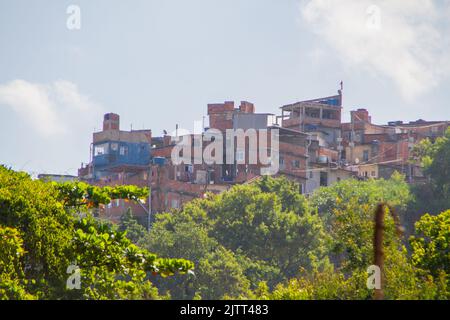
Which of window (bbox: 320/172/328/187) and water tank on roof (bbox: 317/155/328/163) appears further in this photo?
water tank on roof (bbox: 317/155/328/163)

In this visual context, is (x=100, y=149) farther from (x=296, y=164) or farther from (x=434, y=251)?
(x=434, y=251)

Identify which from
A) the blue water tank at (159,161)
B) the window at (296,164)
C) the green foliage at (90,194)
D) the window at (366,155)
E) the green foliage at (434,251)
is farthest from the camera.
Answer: the window at (366,155)

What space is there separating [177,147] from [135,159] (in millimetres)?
3288

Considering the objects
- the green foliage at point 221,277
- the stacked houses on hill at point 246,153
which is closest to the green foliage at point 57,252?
the green foliage at point 221,277

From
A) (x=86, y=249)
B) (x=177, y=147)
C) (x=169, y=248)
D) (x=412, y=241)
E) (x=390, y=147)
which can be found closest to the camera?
(x=86, y=249)

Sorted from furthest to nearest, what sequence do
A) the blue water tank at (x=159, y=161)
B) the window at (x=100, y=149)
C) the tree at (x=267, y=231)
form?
the window at (x=100, y=149) → the blue water tank at (x=159, y=161) → the tree at (x=267, y=231)

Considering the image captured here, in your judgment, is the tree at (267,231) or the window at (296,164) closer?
the tree at (267,231)

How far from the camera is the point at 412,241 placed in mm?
27672

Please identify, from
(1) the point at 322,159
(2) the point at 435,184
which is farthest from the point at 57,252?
(1) the point at 322,159

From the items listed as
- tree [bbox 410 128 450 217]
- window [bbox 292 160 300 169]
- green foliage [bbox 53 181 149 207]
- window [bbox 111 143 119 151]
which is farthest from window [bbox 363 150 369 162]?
green foliage [bbox 53 181 149 207]

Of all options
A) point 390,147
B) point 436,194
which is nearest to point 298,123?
point 390,147

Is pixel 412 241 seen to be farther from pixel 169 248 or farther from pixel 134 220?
pixel 134 220

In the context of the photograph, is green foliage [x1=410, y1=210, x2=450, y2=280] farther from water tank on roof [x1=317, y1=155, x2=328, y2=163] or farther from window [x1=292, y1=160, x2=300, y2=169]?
water tank on roof [x1=317, y1=155, x2=328, y2=163]

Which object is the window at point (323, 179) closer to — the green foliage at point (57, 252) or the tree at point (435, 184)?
the tree at point (435, 184)
